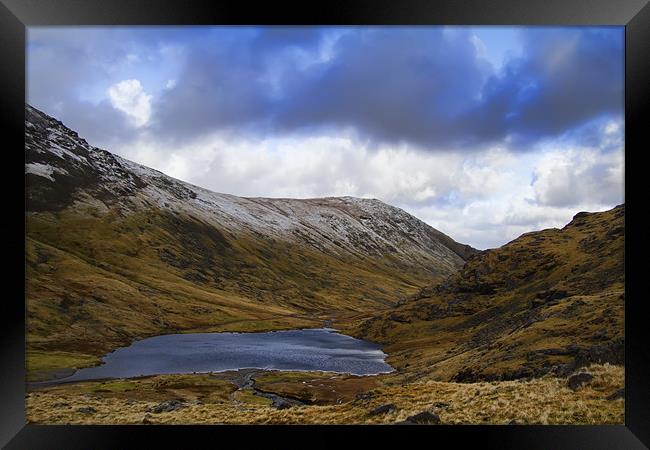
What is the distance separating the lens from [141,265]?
117688 millimetres

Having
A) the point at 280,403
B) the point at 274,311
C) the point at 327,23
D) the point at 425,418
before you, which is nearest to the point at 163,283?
the point at 274,311

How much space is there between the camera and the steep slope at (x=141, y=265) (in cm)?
7575

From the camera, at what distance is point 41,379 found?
156 feet

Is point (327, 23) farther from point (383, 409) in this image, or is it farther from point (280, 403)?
point (280, 403)

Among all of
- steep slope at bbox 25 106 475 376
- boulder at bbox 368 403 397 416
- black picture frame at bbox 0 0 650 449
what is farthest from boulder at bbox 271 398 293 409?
steep slope at bbox 25 106 475 376

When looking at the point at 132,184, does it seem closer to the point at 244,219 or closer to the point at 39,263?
the point at 244,219

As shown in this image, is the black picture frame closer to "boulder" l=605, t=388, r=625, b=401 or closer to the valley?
the valley

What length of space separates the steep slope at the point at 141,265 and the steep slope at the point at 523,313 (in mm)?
38541

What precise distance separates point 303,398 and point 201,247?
122 metres

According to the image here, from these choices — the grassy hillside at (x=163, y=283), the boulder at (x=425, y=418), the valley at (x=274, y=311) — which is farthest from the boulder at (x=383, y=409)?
the grassy hillside at (x=163, y=283)

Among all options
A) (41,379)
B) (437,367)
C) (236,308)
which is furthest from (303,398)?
(236,308)

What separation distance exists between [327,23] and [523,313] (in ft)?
152

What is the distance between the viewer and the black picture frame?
10.1 meters

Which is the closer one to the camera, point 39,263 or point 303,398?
point 303,398
